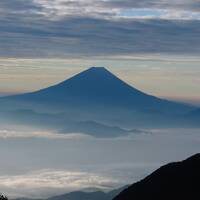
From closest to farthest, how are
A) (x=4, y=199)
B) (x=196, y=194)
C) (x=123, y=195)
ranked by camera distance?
(x=4, y=199) → (x=196, y=194) → (x=123, y=195)

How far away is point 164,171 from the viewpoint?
246ft

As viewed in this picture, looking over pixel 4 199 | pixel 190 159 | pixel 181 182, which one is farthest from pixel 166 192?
pixel 4 199

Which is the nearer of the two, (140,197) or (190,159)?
(140,197)

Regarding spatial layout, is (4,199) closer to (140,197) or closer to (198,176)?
(140,197)

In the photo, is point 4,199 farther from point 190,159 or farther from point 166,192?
point 190,159

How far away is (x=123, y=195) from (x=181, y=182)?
775 centimetres

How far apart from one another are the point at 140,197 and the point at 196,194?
747 cm

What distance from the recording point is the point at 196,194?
6706cm

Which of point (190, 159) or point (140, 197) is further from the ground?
point (190, 159)

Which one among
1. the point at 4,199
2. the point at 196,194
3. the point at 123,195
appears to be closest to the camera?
the point at 4,199

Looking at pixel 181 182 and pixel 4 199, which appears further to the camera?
pixel 181 182

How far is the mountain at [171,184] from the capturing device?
68.6m

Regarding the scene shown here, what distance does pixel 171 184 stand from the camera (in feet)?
233

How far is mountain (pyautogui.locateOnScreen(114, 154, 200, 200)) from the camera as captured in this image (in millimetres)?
68588
